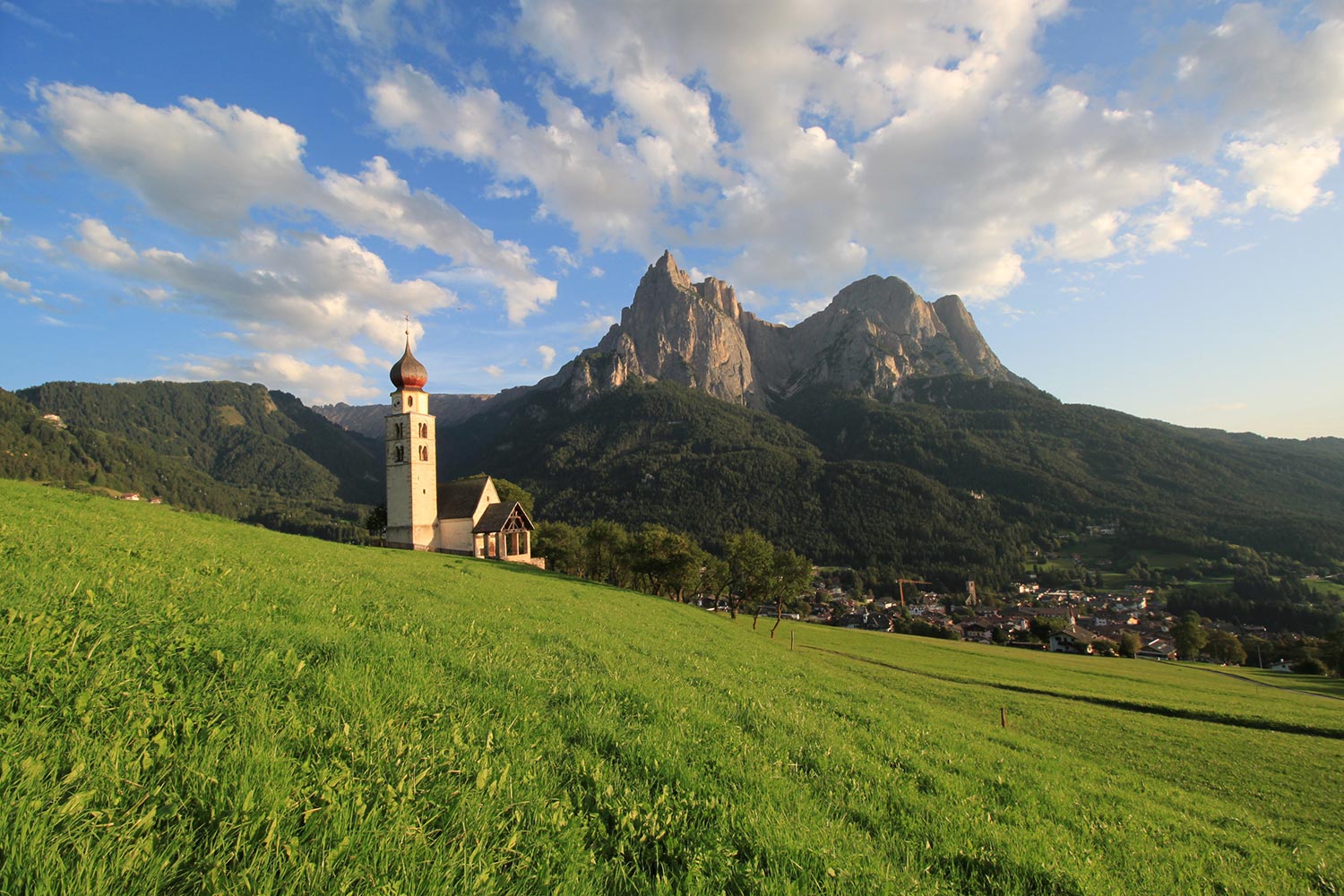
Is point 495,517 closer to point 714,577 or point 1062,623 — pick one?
point 714,577

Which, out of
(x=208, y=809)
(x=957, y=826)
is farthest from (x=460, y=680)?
(x=957, y=826)

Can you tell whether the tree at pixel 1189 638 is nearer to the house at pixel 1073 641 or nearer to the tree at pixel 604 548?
the house at pixel 1073 641

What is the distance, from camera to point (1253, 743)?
778 inches

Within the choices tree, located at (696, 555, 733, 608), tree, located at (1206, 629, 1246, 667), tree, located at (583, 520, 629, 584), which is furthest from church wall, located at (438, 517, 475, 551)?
tree, located at (1206, 629, 1246, 667)

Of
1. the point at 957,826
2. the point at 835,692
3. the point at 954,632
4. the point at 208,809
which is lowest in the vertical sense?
the point at 954,632

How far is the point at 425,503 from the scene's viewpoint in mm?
54094

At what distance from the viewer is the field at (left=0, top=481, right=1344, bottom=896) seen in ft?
9.07

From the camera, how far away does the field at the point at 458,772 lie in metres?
2.77

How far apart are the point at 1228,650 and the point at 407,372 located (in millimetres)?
114263

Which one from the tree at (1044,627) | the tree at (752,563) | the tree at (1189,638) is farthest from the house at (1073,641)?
the tree at (752,563)

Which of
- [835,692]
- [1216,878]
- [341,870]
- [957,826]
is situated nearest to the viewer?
[341,870]

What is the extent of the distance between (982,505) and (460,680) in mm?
214619

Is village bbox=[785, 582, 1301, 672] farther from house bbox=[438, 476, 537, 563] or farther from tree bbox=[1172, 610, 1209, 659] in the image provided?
house bbox=[438, 476, 537, 563]

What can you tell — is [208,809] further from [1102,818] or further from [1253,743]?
[1253,743]
